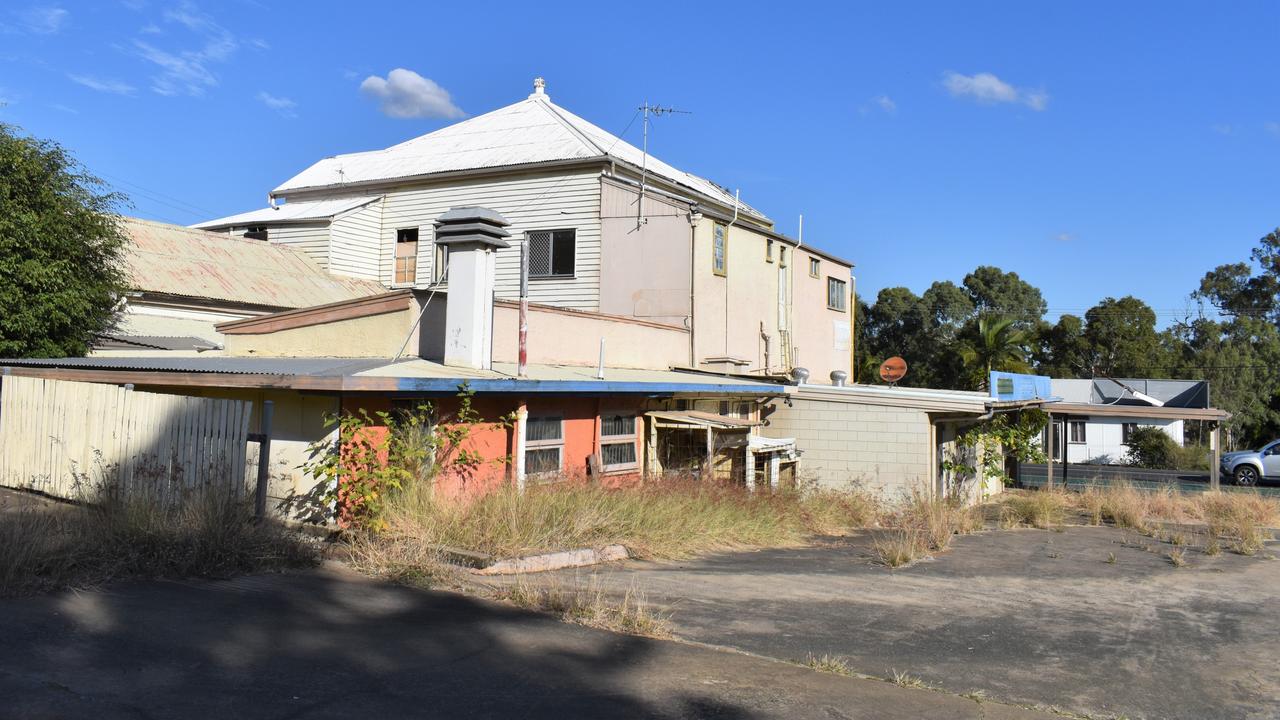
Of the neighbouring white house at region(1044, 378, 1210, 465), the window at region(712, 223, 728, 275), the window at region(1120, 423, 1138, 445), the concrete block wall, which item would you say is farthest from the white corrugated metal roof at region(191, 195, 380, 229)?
the window at region(1120, 423, 1138, 445)

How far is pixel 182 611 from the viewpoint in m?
7.28

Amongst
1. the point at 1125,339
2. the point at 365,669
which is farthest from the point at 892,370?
the point at 1125,339

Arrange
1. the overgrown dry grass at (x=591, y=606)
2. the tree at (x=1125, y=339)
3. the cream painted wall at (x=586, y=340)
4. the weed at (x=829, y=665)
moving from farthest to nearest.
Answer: the tree at (x=1125, y=339) < the cream painted wall at (x=586, y=340) < the overgrown dry grass at (x=591, y=606) < the weed at (x=829, y=665)

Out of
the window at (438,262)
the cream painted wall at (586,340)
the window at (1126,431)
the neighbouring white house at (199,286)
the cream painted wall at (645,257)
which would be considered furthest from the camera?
the window at (1126,431)

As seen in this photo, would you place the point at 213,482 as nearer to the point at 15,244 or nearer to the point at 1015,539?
the point at 15,244

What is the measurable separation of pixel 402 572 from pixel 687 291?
1237 cm

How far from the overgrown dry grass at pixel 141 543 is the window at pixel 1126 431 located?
42.4 m

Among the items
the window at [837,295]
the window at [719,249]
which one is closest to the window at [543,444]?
the window at [719,249]

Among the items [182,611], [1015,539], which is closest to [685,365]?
[1015,539]

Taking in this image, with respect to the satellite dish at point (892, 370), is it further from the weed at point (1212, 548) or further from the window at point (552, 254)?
the weed at point (1212, 548)

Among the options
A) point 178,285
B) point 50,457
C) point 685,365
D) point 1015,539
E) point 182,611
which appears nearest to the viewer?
point 182,611

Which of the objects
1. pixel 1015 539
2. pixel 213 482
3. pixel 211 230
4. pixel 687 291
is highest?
pixel 211 230

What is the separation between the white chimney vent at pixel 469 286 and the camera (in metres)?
12.7

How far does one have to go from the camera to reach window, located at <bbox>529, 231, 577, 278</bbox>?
75.5 feet
